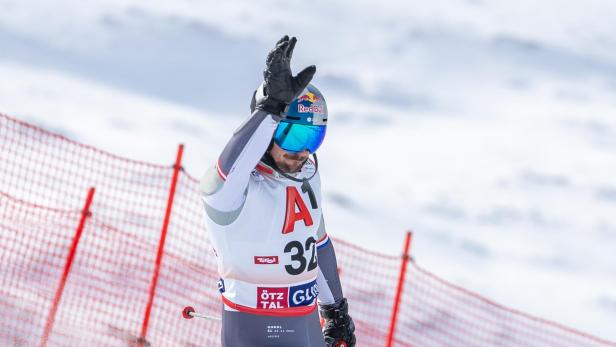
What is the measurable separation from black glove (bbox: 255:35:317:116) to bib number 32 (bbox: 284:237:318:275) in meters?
0.70

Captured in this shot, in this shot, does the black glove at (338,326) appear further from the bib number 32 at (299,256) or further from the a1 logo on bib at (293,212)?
the a1 logo on bib at (293,212)

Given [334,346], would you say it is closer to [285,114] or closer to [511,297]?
[285,114]

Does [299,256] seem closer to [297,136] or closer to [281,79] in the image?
[297,136]

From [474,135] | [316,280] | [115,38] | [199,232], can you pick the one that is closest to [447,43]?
[474,135]

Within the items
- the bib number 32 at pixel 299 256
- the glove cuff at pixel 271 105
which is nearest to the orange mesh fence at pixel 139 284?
the bib number 32 at pixel 299 256

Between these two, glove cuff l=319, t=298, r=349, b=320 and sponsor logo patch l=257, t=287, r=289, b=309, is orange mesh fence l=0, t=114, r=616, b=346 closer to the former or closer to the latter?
glove cuff l=319, t=298, r=349, b=320

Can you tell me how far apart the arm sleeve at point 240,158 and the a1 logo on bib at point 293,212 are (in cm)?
31

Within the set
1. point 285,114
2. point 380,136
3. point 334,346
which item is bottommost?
point 334,346

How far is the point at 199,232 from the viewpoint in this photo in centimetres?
2042

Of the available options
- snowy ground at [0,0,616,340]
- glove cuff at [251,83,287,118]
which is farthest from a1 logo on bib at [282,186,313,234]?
snowy ground at [0,0,616,340]

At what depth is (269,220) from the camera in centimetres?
409

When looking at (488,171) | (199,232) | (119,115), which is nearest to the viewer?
(199,232)

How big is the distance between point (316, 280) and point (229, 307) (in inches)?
21.7

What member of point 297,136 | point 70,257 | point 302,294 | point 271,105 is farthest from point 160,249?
point 271,105
